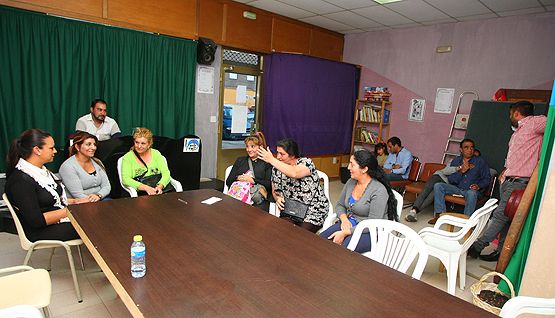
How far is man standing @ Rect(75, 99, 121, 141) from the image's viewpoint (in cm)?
402

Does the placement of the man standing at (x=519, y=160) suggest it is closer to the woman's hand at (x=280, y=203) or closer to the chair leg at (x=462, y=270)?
the chair leg at (x=462, y=270)

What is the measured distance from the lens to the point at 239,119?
5.92 m

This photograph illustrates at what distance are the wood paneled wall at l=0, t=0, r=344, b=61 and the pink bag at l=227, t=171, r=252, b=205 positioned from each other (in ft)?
9.09

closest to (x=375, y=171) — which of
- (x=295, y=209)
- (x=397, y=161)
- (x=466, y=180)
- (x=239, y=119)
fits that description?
(x=295, y=209)

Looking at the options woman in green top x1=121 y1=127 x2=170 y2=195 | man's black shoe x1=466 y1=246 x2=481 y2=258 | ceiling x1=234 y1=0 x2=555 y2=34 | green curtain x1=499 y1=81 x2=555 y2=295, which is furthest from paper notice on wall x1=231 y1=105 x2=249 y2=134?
green curtain x1=499 y1=81 x2=555 y2=295

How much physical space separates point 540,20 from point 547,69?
70cm

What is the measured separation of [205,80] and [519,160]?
4.19 meters

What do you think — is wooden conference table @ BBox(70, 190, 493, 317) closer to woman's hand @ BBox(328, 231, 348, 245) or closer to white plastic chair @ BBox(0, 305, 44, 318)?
white plastic chair @ BBox(0, 305, 44, 318)

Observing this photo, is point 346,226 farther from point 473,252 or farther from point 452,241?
point 473,252

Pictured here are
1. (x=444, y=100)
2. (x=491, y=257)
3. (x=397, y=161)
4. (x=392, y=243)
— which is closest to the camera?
(x=392, y=243)

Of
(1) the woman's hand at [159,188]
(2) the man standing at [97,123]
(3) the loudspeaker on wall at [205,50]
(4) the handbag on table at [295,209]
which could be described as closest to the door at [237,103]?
(3) the loudspeaker on wall at [205,50]

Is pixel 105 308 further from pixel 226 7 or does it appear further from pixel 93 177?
pixel 226 7

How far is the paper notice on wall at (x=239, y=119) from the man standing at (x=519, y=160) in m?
3.91

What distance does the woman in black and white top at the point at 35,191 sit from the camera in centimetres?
218
